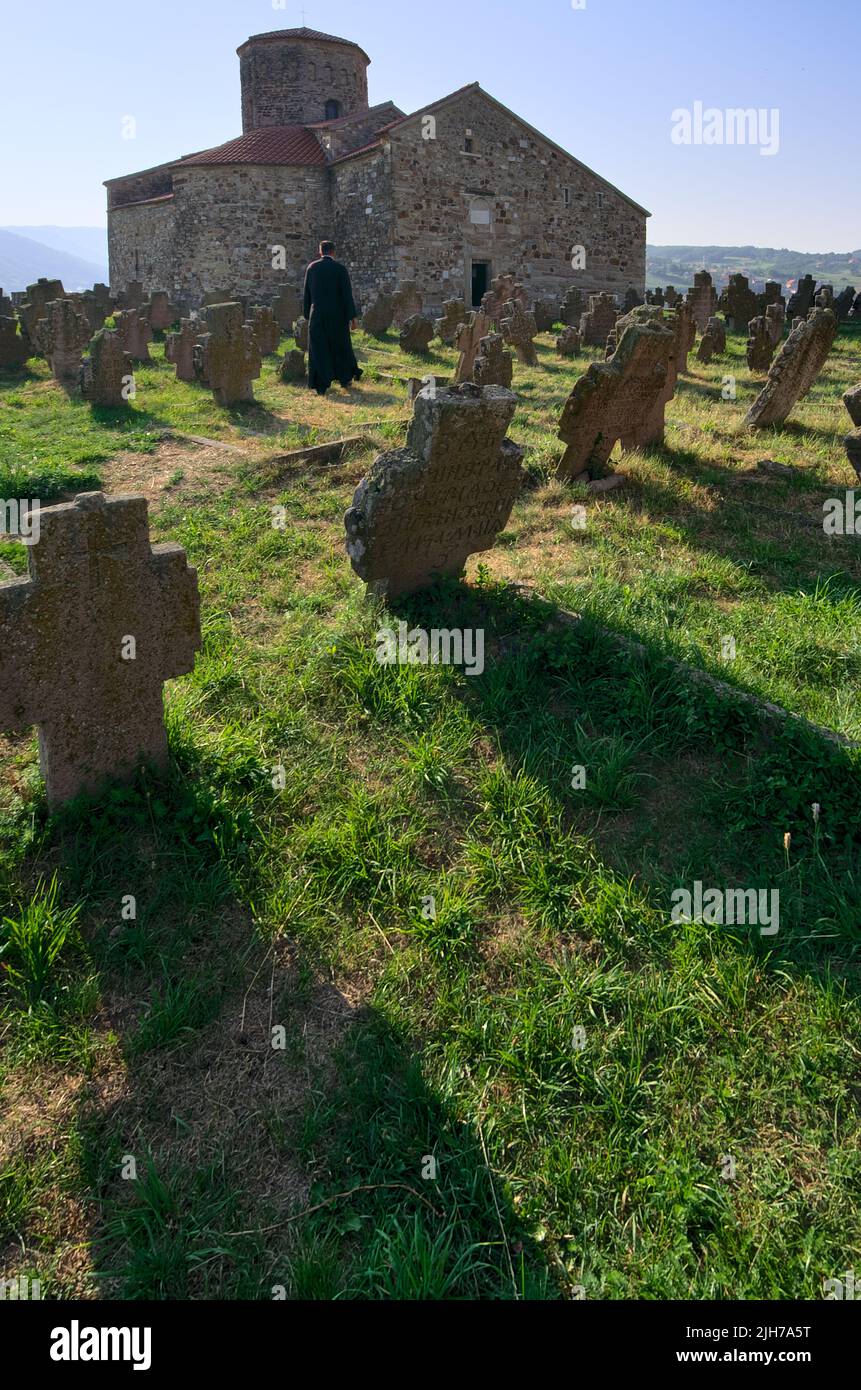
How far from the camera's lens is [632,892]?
3260mm

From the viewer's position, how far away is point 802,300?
821 inches

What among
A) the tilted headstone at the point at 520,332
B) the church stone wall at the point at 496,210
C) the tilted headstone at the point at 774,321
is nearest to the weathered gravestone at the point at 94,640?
the tilted headstone at the point at 520,332

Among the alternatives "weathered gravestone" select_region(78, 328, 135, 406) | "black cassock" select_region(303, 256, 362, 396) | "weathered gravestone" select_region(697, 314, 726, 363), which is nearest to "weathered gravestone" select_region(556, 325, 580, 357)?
"weathered gravestone" select_region(697, 314, 726, 363)

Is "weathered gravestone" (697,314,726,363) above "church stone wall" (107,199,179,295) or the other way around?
the other way around

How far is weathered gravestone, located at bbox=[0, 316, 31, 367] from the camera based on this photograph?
14.9m

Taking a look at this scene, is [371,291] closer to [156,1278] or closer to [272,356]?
[272,356]

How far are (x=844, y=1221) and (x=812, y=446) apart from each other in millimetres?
8257

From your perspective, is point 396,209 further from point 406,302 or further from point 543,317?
point 543,317

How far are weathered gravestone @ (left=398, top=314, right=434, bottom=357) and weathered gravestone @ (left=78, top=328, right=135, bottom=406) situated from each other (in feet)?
22.6

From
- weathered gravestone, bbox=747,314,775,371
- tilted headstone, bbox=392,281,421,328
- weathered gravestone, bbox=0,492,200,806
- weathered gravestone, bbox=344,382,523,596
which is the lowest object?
weathered gravestone, bbox=0,492,200,806

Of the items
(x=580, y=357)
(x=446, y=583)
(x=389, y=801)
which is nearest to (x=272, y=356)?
(x=580, y=357)

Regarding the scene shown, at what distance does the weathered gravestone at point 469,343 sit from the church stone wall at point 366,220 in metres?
12.9

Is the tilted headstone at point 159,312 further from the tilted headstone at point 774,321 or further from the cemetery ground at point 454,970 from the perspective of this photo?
the cemetery ground at point 454,970

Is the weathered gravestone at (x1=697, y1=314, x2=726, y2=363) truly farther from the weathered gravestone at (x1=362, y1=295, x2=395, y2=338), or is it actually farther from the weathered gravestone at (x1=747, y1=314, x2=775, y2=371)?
the weathered gravestone at (x1=362, y1=295, x2=395, y2=338)
